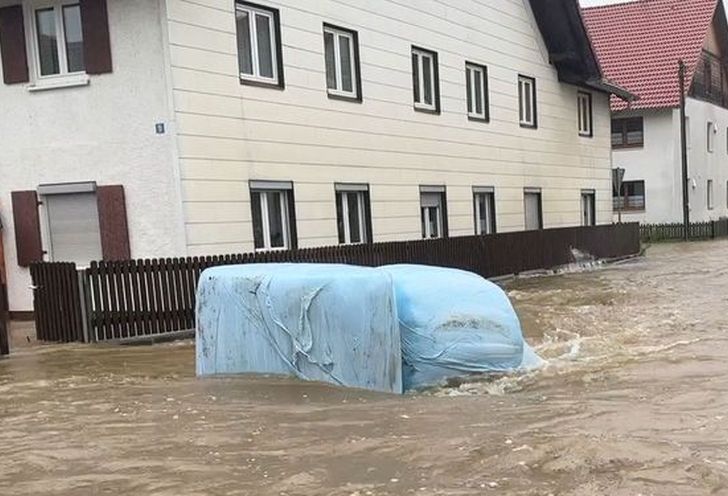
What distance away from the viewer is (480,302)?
7602 mm

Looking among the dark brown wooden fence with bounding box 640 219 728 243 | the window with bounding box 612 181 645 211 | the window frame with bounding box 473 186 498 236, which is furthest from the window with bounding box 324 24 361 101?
the window with bounding box 612 181 645 211

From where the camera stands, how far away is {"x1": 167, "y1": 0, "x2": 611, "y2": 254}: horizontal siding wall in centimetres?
1213

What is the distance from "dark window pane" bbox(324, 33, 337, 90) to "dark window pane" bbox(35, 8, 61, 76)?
193 inches

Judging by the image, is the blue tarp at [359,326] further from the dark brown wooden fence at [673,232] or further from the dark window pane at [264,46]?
the dark brown wooden fence at [673,232]

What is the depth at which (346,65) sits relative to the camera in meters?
15.5

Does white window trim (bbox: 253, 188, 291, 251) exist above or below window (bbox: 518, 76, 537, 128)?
below

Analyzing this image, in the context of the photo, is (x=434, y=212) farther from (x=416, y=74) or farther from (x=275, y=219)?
(x=275, y=219)

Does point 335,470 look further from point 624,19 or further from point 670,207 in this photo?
point 624,19

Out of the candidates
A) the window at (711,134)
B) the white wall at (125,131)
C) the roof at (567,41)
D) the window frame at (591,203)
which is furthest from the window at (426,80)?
the window at (711,134)

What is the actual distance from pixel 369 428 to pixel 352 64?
11.0 meters

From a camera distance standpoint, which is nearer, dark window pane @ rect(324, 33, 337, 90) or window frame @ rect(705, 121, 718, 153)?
dark window pane @ rect(324, 33, 337, 90)

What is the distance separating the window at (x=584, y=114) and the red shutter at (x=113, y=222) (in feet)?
58.2

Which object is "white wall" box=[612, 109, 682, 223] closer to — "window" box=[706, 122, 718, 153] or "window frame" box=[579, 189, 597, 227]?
"window" box=[706, 122, 718, 153]

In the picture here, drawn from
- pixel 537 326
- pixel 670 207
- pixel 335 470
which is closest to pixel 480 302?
pixel 335 470
